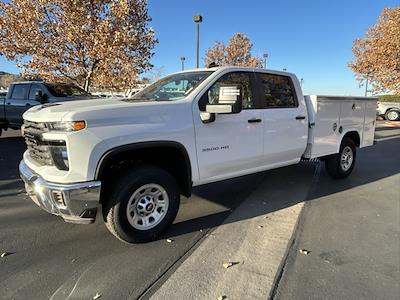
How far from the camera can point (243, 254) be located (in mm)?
3650

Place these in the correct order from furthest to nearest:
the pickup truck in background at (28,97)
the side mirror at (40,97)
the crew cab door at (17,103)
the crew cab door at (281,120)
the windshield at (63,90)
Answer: the crew cab door at (17,103)
the windshield at (63,90)
the pickup truck in background at (28,97)
the side mirror at (40,97)
the crew cab door at (281,120)

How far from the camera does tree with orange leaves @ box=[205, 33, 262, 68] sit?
30594 mm

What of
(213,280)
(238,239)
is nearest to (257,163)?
(238,239)

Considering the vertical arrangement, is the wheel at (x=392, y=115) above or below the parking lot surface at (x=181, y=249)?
above

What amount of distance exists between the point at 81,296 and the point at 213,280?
111 cm

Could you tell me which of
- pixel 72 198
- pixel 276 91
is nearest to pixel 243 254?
pixel 72 198

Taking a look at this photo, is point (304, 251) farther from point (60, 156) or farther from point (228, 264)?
point (60, 156)

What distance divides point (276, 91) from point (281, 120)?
0.46 metres

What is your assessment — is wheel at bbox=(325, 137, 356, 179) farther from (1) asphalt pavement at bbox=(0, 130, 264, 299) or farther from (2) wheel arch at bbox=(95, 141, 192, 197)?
(2) wheel arch at bbox=(95, 141, 192, 197)

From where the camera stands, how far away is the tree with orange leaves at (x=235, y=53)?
100 feet

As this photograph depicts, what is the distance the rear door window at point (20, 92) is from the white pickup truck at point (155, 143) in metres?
7.33

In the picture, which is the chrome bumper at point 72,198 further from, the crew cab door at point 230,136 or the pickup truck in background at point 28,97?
the pickup truck in background at point 28,97

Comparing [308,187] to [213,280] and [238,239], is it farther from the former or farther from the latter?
[213,280]

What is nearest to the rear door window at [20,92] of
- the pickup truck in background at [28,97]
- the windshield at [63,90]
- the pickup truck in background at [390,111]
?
the pickup truck in background at [28,97]
